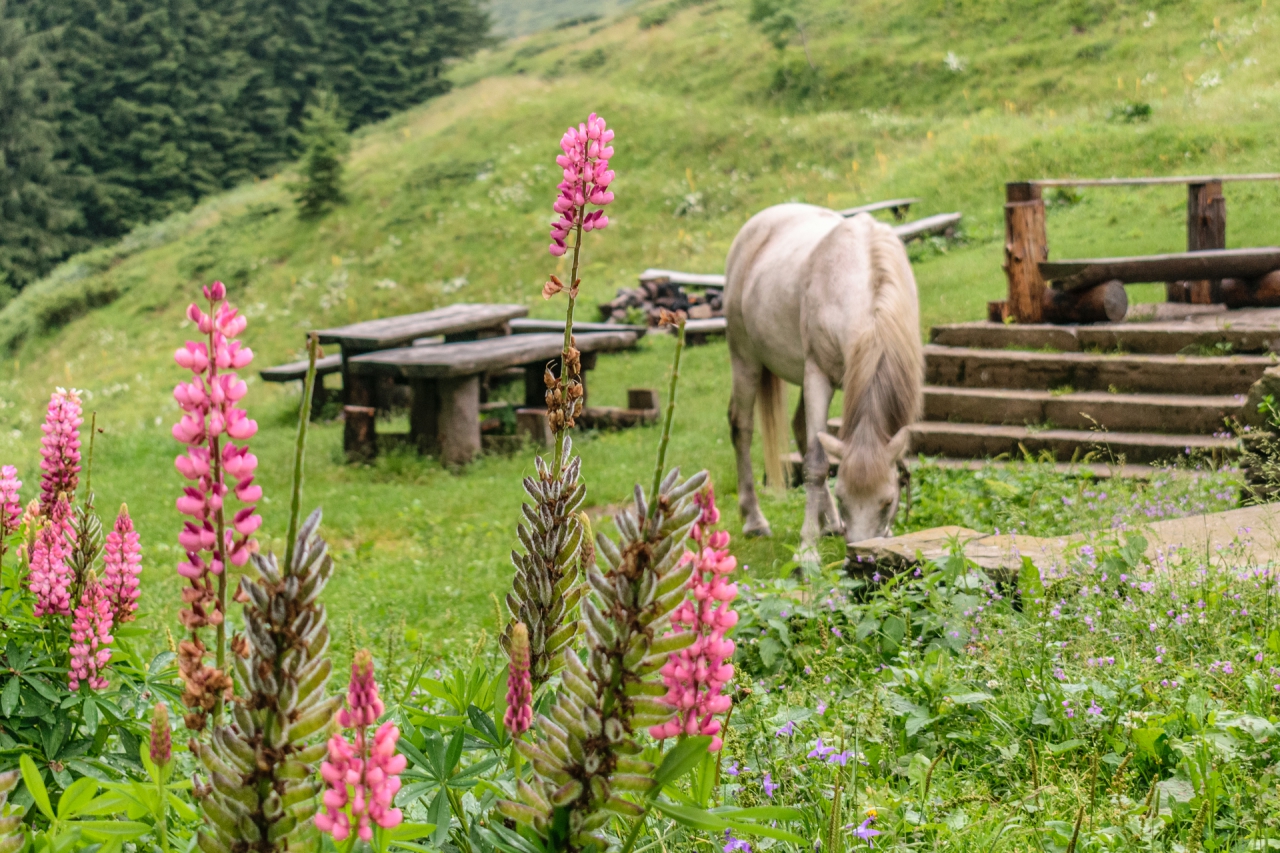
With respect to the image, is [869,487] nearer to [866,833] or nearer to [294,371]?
[866,833]

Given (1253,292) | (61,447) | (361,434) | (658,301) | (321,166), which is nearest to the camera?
(61,447)

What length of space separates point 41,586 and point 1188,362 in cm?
852

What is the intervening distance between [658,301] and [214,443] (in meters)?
16.5

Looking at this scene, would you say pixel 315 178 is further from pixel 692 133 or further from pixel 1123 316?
pixel 1123 316

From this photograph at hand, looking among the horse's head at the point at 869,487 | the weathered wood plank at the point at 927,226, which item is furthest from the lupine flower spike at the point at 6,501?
the weathered wood plank at the point at 927,226

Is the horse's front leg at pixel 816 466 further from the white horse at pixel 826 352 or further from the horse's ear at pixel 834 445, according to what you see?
the horse's ear at pixel 834 445

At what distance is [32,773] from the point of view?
1.28 metres

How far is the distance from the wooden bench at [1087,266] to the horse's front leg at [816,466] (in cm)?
387

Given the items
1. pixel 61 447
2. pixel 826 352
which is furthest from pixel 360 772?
pixel 826 352

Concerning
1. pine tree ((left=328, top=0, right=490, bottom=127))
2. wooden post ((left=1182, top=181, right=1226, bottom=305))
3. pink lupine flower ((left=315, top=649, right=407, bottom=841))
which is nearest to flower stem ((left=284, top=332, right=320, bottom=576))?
pink lupine flower ((left=315, top=649, right=407, bottom=841))

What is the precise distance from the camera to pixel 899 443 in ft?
18.8

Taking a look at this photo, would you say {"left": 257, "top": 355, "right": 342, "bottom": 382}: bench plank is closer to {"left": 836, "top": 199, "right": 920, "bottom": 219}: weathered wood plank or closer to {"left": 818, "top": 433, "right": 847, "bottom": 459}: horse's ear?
{"left": 818, "top": 433, "right": 847, "bottom": 459}: horse's ear

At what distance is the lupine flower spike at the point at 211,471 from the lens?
3.14 ft

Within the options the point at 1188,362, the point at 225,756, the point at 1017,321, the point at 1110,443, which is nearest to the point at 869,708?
the point at 225,756
